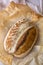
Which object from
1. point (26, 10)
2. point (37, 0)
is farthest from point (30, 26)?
point (37, 0)

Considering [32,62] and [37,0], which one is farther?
[37,0]

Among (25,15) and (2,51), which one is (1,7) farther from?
(2,51)

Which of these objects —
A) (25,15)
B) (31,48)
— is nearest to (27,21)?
(25,15)

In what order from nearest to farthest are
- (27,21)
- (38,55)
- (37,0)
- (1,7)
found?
(38,55) → (27,21) → (37,0) → (1,7)

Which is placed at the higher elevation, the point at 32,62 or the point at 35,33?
the point at 35,33

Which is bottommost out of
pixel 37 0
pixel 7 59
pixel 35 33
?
pixel 7 59

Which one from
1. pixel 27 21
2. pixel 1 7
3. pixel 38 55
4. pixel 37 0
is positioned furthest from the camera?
pixel 1 7
